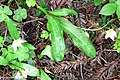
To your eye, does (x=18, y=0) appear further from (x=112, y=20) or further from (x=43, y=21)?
(x=112, y=20)

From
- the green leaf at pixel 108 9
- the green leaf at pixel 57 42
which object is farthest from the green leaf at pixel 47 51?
the green leaf at pixel 108 9

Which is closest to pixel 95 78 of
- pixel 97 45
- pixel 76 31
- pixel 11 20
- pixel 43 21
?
pixel 97 45

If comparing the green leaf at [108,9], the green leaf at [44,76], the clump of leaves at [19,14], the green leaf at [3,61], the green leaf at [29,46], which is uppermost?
the clump of leaves at [19,14]

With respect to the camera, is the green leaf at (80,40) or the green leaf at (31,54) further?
the green leaf at (31,54)

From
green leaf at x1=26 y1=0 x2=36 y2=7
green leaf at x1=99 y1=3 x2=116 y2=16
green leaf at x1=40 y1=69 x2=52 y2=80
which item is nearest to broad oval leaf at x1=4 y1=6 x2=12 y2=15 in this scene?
green leaf at x1=26 y1=0 x2=36 y2=7

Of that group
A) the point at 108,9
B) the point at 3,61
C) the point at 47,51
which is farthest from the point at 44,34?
the point at 108,9

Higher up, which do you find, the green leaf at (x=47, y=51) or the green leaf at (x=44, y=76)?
the green leaf at (x=47, y=51)

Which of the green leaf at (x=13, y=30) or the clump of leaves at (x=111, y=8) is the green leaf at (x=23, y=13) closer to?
the green leaf at (x=13, y=30)
